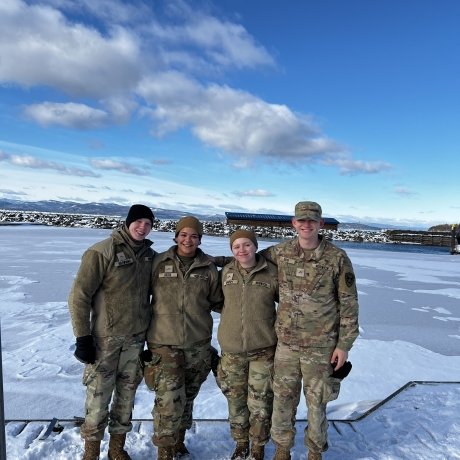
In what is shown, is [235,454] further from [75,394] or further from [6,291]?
[6,291]

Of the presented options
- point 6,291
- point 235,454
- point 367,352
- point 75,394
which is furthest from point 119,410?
point 6,291

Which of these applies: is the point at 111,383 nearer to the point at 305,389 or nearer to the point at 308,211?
the point at 305,389

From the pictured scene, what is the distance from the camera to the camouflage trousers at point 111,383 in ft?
9.02

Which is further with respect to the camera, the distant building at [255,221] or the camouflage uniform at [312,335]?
the distant building at [255,221]

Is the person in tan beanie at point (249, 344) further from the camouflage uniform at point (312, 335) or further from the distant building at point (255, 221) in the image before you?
the distant building at point (255, 221)

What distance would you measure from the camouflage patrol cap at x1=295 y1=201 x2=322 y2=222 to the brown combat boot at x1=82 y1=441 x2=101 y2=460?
2146 millimetres

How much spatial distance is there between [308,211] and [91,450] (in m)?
2.27

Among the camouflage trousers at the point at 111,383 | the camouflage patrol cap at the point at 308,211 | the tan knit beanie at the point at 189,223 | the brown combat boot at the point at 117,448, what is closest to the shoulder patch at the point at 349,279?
the camouflage patrol cap at the point at 308,211

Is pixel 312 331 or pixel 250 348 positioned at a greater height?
pixel 312 331

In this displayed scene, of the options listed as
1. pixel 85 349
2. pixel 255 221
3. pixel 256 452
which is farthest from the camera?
pixel 255 221

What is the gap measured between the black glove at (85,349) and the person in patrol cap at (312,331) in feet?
4.30

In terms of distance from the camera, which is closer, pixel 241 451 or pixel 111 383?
pixel 111 383

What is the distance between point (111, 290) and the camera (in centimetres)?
277

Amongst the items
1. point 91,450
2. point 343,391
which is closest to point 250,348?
point 91,450
